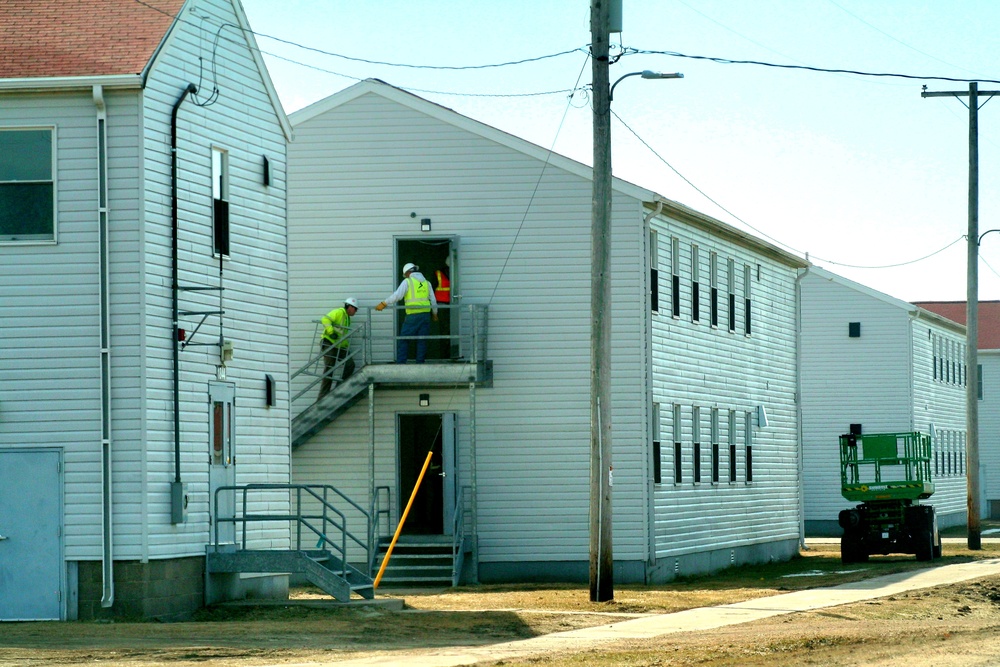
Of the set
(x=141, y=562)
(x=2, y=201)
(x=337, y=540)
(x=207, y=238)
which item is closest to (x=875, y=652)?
(x=141, y=562)

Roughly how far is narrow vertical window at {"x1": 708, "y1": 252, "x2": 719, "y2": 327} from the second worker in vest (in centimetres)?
757

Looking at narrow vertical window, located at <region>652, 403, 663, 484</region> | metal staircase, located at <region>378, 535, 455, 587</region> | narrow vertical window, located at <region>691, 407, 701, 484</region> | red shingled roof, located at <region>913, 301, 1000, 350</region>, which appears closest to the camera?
metal staircase, located at <region>378, 535, 455, 587</region>

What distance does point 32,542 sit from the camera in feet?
62.5

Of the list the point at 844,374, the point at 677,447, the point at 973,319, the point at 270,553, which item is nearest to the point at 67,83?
the point at 270,553

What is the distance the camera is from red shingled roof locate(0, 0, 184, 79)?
1939 centimetres

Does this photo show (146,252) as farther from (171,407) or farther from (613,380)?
(613,380)

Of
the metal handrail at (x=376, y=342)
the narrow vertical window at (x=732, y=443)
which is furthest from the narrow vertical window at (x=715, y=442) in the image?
the metal handrail at (x=376, y=342)

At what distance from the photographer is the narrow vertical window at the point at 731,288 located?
34344mm

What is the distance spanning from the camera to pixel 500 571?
92.3 feet

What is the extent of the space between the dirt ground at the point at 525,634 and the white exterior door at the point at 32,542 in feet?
1.29

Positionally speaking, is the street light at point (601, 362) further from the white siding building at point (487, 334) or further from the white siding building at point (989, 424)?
the white siding building at point (989, 424)

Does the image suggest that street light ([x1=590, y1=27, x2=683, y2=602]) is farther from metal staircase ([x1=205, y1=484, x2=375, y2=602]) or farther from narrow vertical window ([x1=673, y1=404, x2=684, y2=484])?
narrow vertical window ([x1=673, y1=404, x2=684, y2=484])

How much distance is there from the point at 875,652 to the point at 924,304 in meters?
57.6

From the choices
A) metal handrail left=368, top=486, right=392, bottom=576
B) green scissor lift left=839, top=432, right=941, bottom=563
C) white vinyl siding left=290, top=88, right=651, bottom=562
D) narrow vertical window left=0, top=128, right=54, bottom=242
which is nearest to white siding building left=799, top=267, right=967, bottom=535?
green scissor lift left=839, top=432, right=941, bottom=563
